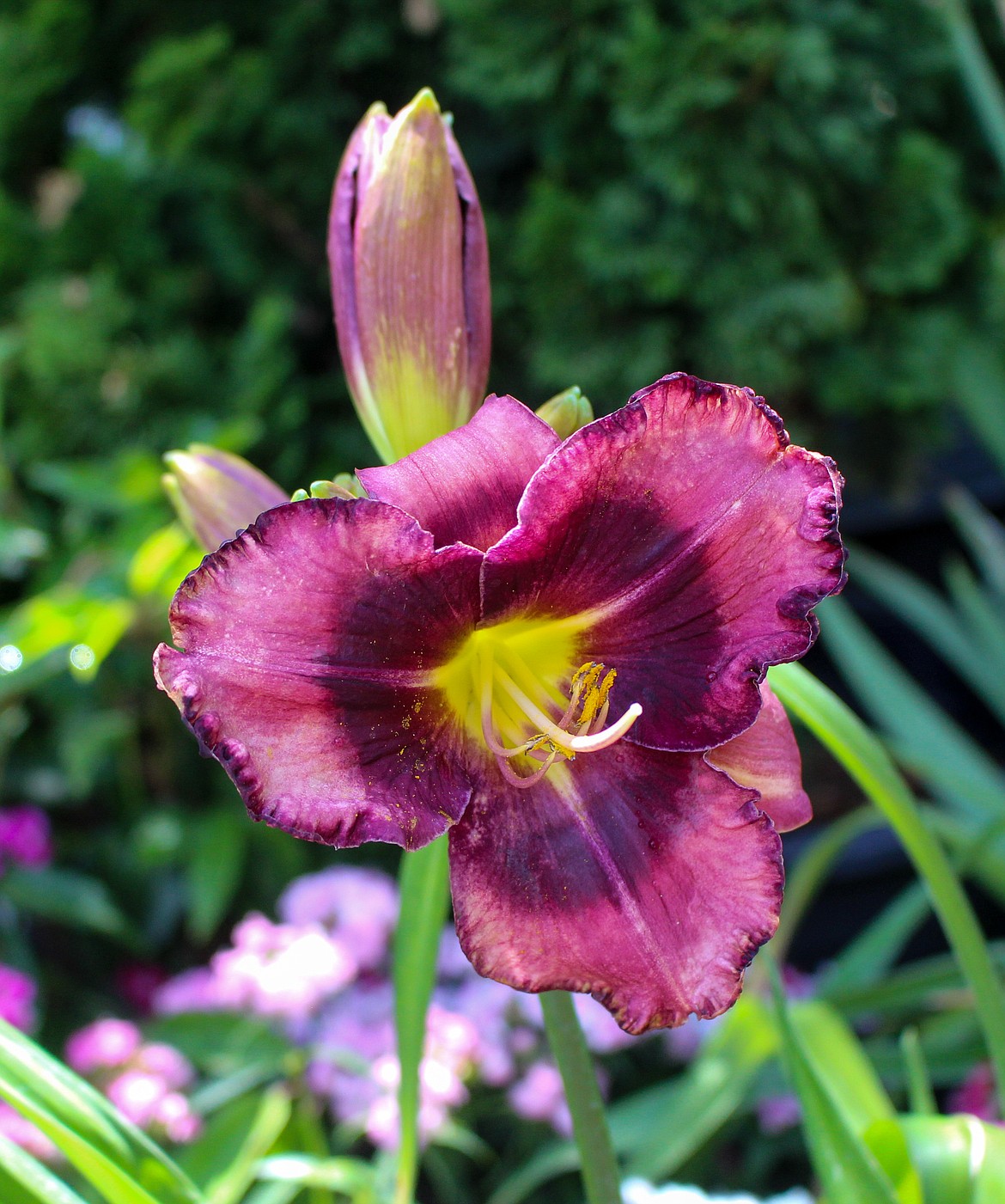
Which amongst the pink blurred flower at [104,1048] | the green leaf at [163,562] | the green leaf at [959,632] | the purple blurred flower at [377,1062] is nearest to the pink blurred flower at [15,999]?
the pink blurred flower at [104,1048]

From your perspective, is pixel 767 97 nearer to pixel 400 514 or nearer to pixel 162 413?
pixel 162 413

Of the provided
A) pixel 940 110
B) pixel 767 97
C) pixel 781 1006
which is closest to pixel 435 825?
pixel 781 1006

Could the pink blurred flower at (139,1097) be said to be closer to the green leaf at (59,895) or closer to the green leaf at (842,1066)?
the green leaf at (59,895)

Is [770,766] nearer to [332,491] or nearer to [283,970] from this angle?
[332,491]

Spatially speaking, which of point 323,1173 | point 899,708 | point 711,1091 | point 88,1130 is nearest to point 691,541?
point 88,1130

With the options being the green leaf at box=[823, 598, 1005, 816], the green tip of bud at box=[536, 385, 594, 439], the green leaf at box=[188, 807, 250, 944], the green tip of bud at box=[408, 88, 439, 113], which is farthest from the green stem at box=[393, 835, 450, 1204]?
the green leaf at box=[823, 598, 1005, 816]
